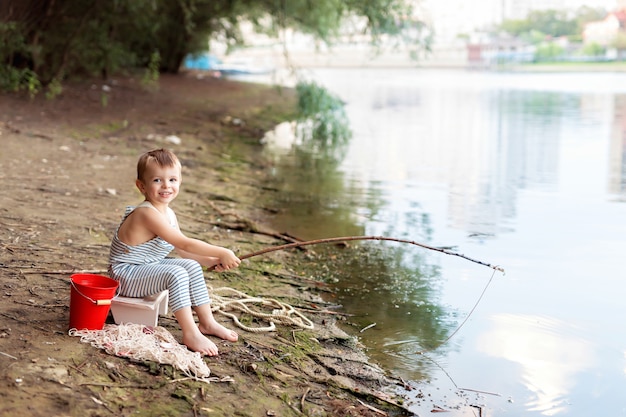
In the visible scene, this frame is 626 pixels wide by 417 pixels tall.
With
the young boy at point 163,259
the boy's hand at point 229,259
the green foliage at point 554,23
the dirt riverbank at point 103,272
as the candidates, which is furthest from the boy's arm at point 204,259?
the green foliage at point 554,23

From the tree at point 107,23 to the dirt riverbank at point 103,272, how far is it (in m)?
2.59

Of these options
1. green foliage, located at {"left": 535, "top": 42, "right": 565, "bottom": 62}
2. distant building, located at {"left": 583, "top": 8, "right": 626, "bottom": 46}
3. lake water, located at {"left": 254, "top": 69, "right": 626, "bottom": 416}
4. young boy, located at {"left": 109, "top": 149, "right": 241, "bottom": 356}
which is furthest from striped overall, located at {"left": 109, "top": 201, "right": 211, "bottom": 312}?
green foliage, located at {"left": 535, "top": 42, "right": 565, "bottom": 62}

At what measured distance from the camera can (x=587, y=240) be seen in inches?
296

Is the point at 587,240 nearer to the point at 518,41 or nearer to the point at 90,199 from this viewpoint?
the point at 90,199

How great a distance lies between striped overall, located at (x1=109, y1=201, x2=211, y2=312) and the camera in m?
4.18

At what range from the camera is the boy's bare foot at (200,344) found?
13.5 feet

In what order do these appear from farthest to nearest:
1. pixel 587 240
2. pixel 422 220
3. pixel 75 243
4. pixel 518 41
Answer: pixel 518 41
pixel 422 220
pixel 587 240
pixel 75 243

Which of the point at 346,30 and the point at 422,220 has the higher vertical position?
the point at 346,30

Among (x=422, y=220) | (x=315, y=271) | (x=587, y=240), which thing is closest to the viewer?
(x=315, y=271)

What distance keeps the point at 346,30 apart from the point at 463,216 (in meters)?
9.33

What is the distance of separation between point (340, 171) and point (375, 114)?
9.43m

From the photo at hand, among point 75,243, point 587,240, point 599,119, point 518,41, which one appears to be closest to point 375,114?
point 599,119

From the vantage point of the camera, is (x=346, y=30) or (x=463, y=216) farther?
(x=346, y=30)

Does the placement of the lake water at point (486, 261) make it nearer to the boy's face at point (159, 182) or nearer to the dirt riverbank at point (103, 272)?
the dirt riverbank at point (103, 272)
